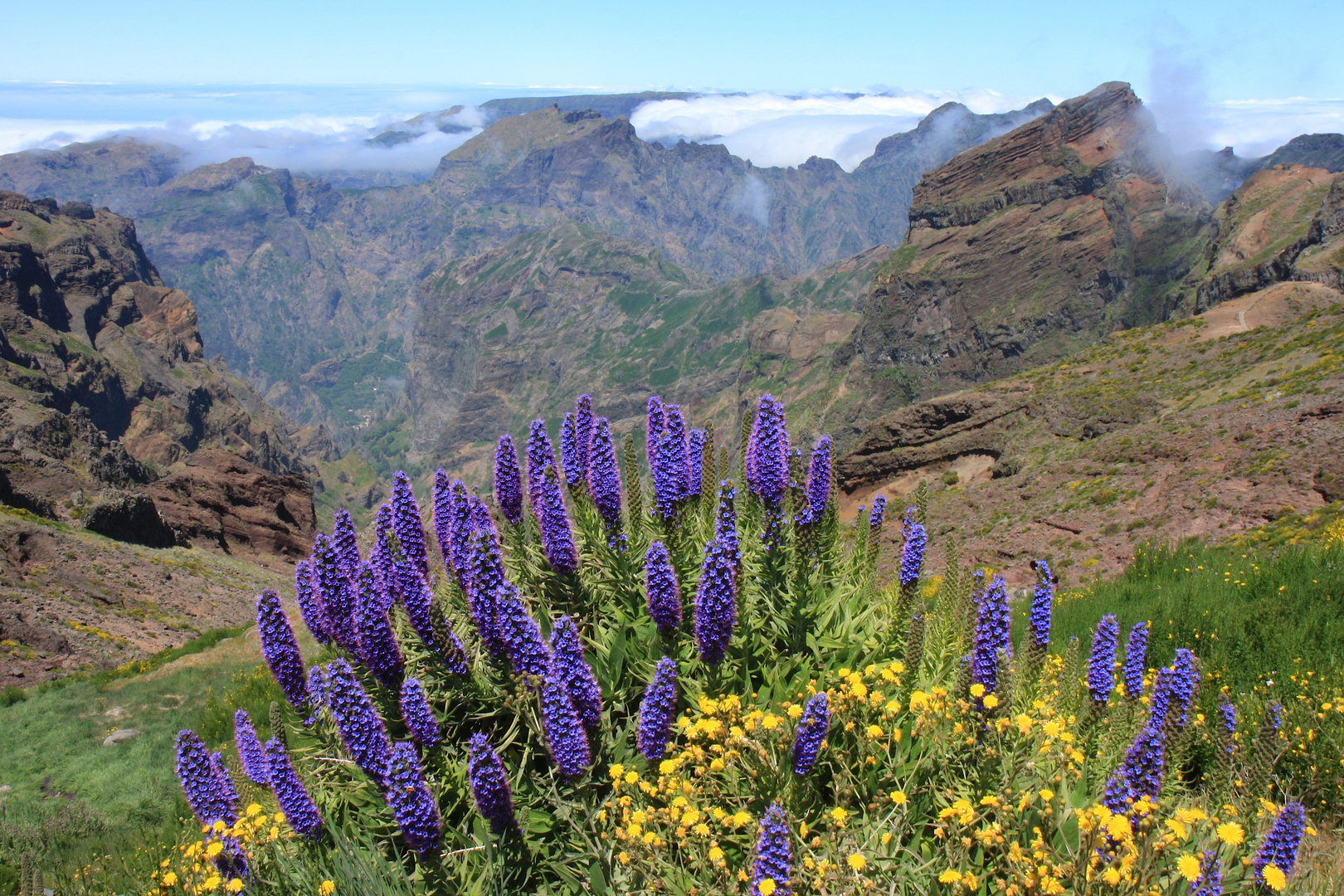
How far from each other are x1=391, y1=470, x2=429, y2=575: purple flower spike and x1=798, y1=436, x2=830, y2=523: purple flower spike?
4.21 metres

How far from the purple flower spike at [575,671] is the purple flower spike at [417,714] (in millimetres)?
1236

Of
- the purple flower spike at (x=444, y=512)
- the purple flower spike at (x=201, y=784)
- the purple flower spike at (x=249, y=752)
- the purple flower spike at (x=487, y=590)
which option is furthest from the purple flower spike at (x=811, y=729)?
the purple flower spike at (x=201, y=784)

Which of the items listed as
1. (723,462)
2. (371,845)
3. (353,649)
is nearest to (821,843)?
(371,845)

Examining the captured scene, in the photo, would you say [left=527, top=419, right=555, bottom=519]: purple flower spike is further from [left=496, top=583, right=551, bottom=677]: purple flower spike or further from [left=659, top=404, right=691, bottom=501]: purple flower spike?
[left=496, top=583, right=551, bottom=677]: purple flower spike

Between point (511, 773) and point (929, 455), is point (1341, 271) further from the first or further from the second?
point (511, 773)

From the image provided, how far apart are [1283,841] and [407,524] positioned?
7675mm

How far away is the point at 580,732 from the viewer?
18.2 feet

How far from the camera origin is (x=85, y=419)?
83.4 meters

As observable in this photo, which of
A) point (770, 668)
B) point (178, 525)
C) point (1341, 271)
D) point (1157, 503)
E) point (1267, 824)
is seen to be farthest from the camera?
point (1341, 271)

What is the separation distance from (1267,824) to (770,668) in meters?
4.00

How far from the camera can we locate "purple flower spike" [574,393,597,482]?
8.38m

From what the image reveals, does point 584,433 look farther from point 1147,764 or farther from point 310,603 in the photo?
point 1147,764

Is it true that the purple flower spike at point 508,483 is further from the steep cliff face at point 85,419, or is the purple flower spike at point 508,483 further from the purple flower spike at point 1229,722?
the steep cliff face at point 85,419

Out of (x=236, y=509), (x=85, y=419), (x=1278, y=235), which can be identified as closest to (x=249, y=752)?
(x=236, y=509)
